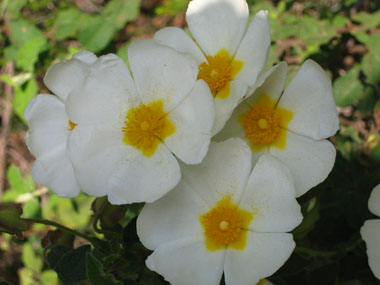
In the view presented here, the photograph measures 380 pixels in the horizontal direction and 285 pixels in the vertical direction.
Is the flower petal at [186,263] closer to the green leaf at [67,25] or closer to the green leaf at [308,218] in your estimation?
the green leaf at [308,218]

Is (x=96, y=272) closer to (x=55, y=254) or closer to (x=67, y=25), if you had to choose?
(x=55, y=254)

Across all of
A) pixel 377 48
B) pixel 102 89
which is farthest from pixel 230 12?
pixel 377 48

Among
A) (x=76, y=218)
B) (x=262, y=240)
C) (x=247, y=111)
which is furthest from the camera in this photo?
(x=76, y=218)

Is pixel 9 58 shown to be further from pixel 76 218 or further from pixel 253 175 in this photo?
pixel 253 175

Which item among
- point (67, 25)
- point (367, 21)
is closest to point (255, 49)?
point (367, 21)

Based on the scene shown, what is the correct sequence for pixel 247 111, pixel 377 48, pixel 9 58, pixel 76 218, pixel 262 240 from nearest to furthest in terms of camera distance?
pixel 262 240 → pixel 247 111 → pixel 377 48 → pixel 76 218 → pixel 9 58

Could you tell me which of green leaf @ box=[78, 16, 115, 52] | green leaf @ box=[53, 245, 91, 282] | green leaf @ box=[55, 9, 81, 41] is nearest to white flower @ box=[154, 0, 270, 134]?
green leaf @ box=[53, 245, 91, 282]

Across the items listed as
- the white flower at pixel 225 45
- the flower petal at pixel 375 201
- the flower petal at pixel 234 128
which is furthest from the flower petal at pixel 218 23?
the flower petal at pixel 375 201
